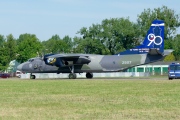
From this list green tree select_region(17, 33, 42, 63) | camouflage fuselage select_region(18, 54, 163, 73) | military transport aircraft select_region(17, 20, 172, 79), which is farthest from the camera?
green tree select_region(17, 33, 42, 63)

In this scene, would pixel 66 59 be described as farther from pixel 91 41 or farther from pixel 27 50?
pixel 27 50

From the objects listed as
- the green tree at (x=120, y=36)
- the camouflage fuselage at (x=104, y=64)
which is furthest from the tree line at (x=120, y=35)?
the camouflage fuselage at (x=104, y=64)

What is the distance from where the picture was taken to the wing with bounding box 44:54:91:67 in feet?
203

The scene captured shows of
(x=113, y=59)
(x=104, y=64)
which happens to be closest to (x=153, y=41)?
(x=113, y=59)

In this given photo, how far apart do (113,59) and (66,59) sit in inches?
234

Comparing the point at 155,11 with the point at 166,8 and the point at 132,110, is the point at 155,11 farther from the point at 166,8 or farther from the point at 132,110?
the point at 132,110

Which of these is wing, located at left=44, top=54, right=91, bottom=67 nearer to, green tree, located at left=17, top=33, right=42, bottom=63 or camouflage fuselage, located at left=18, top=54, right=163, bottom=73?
camouflage fuselage, located at left=18, top=54, right=163, bottom=73

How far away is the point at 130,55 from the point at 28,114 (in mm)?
43511

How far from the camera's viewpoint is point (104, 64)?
60.8 meters

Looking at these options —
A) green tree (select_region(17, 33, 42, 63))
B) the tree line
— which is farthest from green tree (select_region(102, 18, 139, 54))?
green tree (select_region(17, 33, 42, 63))

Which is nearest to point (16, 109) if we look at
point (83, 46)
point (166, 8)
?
point (83, 46)

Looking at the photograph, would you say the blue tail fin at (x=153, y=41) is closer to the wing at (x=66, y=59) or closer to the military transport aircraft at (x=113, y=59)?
the military transport aircraft at (x=113, y=59)

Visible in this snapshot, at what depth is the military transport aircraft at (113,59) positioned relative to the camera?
5962cm

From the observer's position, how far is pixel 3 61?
129000mm
